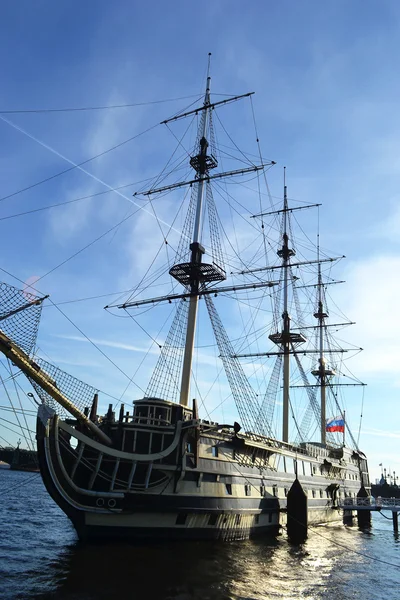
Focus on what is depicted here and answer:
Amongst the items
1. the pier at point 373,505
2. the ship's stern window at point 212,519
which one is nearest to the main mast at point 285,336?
the pier at point 373,505

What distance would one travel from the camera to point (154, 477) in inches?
858

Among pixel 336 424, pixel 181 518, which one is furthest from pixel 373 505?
pixel 181 518

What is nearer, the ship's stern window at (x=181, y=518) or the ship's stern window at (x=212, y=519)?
the ship's stern window at (x=181, y=518)

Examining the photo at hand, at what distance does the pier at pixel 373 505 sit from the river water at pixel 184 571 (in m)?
15.1

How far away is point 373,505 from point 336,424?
12766 mm

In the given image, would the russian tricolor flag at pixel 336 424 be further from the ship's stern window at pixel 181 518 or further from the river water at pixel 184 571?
the ship's stern window at pixel 181 518

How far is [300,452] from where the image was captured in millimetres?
37656

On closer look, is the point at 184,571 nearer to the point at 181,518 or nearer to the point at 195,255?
the point at 181,518

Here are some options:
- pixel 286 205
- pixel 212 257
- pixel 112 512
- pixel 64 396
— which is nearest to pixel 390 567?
pixel 112 512

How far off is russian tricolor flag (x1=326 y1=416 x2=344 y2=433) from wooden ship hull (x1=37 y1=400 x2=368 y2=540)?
28.9 metres

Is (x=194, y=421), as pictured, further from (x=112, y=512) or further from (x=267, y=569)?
(x=267, y=569)

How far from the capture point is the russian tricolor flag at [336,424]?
54031 millimetres

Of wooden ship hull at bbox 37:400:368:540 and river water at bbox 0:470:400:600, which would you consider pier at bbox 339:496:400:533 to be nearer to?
river water at bbox 0:470:400:600

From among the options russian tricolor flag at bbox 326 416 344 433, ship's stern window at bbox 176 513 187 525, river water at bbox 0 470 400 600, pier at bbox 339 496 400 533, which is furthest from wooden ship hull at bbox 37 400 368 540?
russian tricolor flag at bbox 326 416 344 433
